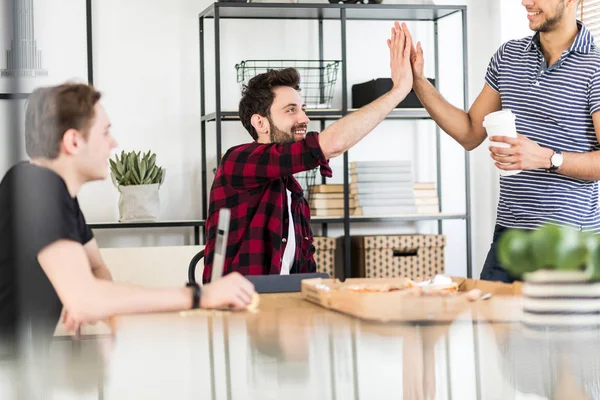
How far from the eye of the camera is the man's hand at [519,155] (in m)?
1.65

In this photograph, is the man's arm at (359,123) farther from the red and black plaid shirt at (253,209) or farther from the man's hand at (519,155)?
the man's hand at (519,155)

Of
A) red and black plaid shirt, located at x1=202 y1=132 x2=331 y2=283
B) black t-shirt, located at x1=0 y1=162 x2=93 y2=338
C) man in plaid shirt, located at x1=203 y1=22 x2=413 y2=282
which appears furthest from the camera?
red and black plaid shirt, located at x1=202 y1=132 x2=331 y2=283

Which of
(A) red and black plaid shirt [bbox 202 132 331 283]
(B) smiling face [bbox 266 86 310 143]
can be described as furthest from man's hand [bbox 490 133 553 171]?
(B) smiling face [bbox 266 86 310 143]

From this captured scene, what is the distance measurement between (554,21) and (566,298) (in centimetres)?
145

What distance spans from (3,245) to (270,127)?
1.66m

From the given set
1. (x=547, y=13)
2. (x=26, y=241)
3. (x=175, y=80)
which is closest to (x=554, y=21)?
(x=547, y=13)

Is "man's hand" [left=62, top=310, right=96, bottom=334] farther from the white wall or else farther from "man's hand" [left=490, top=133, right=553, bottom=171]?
the white wall

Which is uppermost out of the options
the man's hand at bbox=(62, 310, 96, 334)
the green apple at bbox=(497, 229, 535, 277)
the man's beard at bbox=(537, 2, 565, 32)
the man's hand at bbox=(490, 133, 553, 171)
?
the man's beard at bbox=(537, 2, 565, 32)

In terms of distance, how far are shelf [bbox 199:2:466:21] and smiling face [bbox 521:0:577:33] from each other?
5.17 ft

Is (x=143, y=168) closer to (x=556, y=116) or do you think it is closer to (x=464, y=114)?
(x=464, y=114)

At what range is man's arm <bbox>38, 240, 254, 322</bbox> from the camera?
0.87m

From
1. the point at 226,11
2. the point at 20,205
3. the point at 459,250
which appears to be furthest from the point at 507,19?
the point at 20,205

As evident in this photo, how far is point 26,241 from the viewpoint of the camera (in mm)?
589

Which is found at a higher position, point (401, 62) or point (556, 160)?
point (401, 62)
